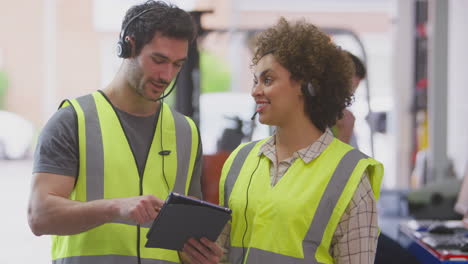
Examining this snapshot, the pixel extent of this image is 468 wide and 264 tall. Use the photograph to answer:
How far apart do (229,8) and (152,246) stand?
7.08m

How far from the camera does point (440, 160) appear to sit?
26.7ft

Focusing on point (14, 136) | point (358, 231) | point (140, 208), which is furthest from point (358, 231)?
point (14, 136)

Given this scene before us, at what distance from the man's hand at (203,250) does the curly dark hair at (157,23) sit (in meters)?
0.56

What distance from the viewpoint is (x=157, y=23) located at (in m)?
2.10

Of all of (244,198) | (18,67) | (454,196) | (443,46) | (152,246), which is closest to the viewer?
(152,246)

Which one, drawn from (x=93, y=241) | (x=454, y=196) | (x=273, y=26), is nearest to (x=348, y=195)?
(x=273, y=26)

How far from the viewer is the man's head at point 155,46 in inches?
81.7

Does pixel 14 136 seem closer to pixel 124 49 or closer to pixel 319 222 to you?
pixel 124 49

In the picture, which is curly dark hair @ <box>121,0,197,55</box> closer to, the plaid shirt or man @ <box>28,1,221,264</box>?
man @ <box>28,1,221,264</box>

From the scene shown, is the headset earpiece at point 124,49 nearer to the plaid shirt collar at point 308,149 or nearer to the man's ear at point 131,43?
the man's ear at point 131,43

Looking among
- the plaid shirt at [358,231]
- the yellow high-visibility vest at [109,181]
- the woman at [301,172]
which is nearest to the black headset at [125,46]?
the yellow high-visibility vest at [109,181]

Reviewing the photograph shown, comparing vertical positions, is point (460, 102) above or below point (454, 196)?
above

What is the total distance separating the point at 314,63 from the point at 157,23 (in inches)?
18.0

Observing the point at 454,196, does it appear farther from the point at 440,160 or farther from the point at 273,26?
the point at 273,26
